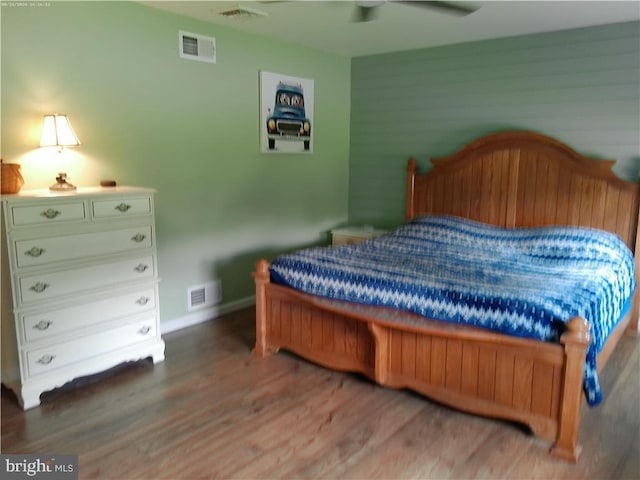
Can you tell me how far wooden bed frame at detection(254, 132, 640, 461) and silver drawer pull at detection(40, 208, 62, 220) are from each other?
1230 mm

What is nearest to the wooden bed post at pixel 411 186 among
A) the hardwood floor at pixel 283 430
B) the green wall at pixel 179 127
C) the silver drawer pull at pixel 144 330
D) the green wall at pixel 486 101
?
the green wall at pixel 486 101

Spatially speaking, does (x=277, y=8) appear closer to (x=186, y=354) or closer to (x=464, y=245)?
(x=464, y=245)

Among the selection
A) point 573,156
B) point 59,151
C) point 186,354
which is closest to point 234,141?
point 59,151

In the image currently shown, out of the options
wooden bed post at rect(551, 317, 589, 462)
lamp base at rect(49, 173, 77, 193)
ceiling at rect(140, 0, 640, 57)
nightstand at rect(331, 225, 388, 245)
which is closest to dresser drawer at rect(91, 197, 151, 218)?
lamp base at rect(49, 173, 77, 193)

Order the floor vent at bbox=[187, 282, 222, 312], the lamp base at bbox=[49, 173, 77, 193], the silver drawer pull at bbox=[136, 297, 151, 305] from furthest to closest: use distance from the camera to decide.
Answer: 1. the floor vent at bbox=[187, 282, 222, 312]
2. the silver drawer pull at bbox=[136, 297, 151, 305]
3. the lamp base at bbox=[49, 173, 77, 193]

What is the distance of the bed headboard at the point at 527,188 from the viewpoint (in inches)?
147

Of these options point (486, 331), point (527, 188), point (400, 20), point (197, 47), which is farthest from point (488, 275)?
point (197, 47)

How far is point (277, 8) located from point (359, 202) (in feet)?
7.58

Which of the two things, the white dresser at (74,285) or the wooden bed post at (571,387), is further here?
the white dresser at (74,285)

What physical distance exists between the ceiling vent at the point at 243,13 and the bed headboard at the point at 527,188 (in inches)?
75.3

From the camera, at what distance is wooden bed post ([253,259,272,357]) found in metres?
3.35

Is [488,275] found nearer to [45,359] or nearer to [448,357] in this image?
[448,357]

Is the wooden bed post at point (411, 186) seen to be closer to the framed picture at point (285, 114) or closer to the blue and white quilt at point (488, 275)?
the blue and white quilt at point (488, 275)

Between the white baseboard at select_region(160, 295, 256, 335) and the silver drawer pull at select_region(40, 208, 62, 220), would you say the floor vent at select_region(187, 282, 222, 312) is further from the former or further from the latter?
the silver drawer pull at select_region(40, 208, 62, 220)
